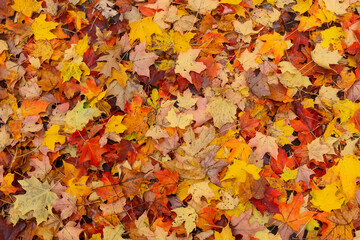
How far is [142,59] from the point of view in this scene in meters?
1.96

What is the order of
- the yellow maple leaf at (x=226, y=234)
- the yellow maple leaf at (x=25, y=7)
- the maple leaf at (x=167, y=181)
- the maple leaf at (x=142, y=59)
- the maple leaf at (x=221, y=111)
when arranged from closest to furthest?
the yellow maple leaf at (x=226, y=234)
the maple leaf at (x=167, y=181)
the maple leaf at (x=221, y=111)
the maple leaf at (x=142, y=59)
the yellow maple leaf at (x=25, y=7)

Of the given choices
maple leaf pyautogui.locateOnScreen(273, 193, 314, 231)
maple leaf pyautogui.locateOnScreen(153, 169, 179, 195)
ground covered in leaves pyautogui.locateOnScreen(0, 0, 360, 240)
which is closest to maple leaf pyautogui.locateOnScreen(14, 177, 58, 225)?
ground covered in leaves pyautogui.locateOnScreen(0, 0, 360, 240)

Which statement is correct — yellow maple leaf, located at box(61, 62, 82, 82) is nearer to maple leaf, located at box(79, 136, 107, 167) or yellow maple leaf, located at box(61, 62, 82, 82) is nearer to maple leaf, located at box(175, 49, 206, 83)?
maple leaf, located at box(79, 136, 107, 167)

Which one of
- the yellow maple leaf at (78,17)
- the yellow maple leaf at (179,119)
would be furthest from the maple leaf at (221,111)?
the yellow maple leaf at (78,17)

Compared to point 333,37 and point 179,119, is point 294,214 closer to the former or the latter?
point 179,119

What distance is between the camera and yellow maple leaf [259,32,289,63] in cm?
199

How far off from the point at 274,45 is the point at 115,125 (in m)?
1.20

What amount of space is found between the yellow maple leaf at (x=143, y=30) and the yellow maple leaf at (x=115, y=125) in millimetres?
566

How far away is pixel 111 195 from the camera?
5.77 feet

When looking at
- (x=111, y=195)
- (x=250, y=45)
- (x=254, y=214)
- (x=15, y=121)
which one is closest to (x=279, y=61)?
(x=250, y=45)

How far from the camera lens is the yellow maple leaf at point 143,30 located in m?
2.02

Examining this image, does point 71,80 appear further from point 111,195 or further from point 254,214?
point 254,214

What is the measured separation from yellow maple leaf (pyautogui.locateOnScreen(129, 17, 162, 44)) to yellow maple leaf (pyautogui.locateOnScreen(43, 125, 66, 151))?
78 centimetres

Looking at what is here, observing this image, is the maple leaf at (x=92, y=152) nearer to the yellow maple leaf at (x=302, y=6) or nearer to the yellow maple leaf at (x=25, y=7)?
the yellow maple leaf at (x=25, y=7)
